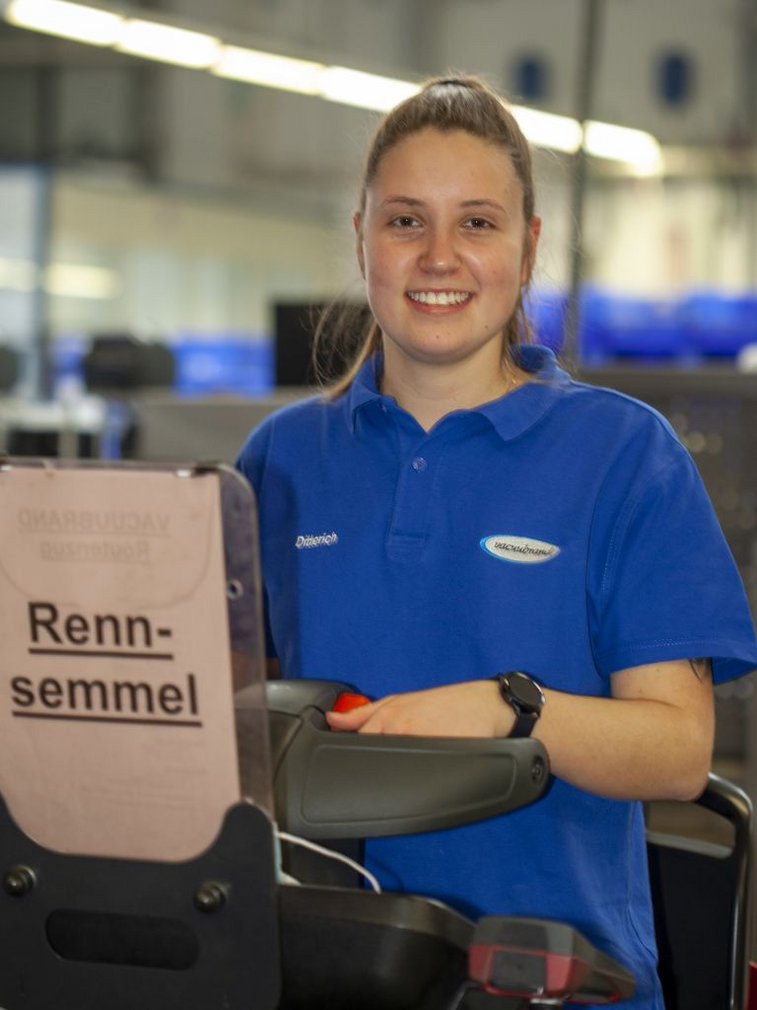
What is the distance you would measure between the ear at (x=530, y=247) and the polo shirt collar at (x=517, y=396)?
0.07 m

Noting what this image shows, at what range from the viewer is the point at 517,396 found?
1456mm

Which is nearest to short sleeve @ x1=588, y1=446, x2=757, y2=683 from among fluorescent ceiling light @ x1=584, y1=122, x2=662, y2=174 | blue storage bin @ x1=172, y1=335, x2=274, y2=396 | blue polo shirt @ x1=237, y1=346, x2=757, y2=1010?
blue polo shirt @ x1=237, y1=346, x2=757, y2=1010

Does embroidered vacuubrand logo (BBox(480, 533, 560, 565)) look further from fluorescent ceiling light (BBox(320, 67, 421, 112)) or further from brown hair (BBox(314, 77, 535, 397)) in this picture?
fluorescent ceiling light (BBox(320, 67, 421, 112))

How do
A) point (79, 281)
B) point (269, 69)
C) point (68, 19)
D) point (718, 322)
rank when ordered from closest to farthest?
point (68, 19), point (269, 69), point (718, 322), point (79, 281)

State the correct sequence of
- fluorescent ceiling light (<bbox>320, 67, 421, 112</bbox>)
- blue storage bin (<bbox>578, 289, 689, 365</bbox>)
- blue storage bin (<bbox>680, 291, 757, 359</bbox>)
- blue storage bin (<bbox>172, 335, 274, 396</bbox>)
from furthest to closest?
blue storage bin (<bbox>172, 335, 274, 396</bbox>), blue storage bin (<bbox>680, 291, 757, 359</bbox>), blue storage bin (<bbox>578, 289, 689, 365</bbox>), fluorescent ceiling light (<bbox>320, 67, 421, 112</bbox>)

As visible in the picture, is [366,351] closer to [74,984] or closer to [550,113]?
[74,984]

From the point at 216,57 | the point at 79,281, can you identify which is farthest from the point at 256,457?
the point at 79,281

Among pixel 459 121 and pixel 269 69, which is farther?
pixel 269 69

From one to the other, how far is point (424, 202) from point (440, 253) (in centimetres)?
6

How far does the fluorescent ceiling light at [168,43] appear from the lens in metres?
4.93

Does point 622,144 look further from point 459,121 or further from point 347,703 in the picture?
point 347,703

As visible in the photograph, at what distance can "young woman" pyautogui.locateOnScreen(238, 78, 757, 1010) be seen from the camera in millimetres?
1313

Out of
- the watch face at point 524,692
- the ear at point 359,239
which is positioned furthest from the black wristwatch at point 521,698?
the ear at point 359,239

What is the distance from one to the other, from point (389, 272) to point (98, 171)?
10.9m
